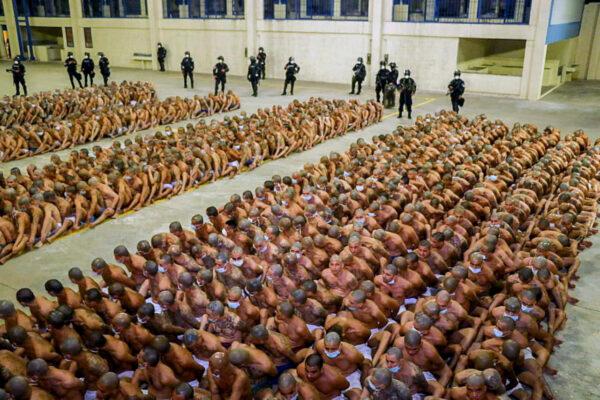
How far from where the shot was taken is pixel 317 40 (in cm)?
2720

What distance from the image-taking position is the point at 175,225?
287 inches

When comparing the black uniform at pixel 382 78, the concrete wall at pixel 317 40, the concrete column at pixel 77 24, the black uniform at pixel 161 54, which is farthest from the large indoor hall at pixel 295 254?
the concrete column at pixel 77 24

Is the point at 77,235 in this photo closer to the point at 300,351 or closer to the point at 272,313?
the point at 272,313

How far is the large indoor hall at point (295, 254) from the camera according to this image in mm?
4867

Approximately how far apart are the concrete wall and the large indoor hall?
189 inches

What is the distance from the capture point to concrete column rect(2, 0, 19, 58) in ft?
122

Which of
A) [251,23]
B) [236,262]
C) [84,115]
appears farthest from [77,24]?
[236,262]

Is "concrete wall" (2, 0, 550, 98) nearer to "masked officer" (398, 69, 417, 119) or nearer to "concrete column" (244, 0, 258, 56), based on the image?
"concrete column" (244, 0, 258, 56)

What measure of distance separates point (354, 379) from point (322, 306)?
1.00 meters

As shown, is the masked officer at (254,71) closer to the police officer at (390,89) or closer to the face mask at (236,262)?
the police officer at (390,89)

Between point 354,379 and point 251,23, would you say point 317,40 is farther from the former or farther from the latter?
point 354,379

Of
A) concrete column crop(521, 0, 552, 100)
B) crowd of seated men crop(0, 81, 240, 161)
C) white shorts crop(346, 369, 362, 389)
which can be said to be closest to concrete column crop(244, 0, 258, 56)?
crowd of seated men crop(0, 81, 240, 161)

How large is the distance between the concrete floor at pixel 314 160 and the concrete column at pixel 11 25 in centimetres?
1629

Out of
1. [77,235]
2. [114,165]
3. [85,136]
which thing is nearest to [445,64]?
[85,136]
